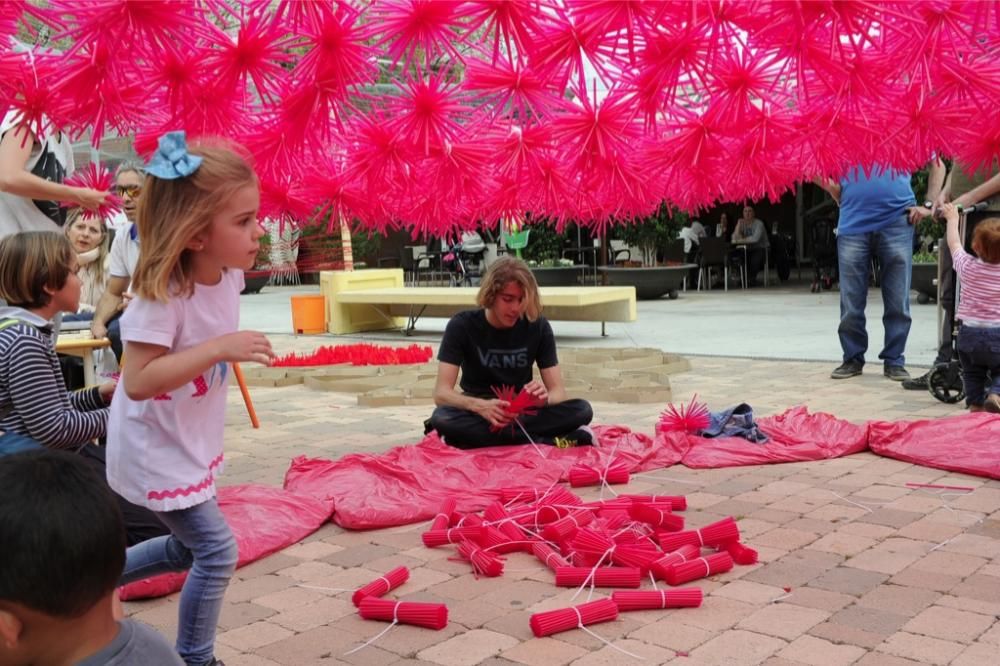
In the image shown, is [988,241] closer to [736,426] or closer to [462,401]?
[736,426]

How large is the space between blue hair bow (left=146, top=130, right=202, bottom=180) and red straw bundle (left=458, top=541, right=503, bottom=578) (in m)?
1.86

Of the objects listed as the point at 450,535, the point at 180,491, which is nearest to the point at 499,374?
the point at 450,535

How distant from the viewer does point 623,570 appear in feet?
11.0

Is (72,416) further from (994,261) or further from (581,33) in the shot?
(994,261)

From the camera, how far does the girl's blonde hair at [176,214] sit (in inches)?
91.5

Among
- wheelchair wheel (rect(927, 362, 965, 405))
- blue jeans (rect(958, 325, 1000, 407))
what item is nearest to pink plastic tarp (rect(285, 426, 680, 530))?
blue jeans (rect(958, 325, 1000, 407))

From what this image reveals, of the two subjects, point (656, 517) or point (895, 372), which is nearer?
point (656, 517)

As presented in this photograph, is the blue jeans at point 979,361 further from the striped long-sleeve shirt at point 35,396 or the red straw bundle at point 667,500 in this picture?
the striped long-sleeve shirt at point 35,396

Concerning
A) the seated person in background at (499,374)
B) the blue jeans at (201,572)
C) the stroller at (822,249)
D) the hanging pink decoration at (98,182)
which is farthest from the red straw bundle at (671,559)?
the stroller at (822,249)

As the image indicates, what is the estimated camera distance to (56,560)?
143cm

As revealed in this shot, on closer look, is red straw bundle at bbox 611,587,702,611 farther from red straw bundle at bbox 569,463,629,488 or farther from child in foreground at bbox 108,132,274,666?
red straw bundle at bbox 569,463,629,488

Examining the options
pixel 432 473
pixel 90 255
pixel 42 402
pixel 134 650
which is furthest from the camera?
pixel 90 255

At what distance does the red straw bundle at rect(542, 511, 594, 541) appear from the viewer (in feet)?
12.5

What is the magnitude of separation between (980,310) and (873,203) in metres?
2.04
